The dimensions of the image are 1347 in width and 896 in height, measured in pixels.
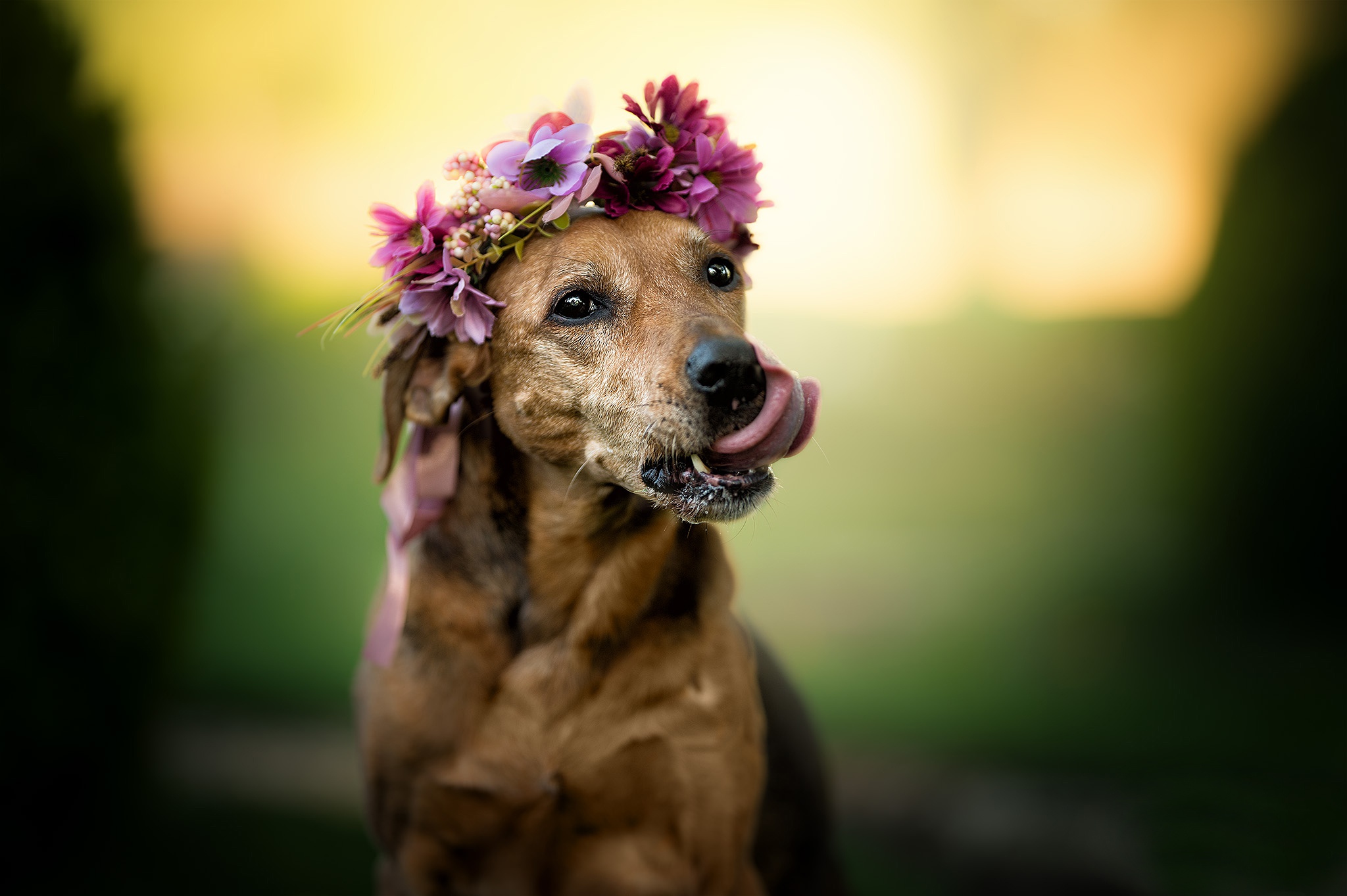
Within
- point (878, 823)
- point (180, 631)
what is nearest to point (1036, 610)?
point (878, 823)

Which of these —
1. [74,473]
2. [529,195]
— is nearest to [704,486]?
[529,195]

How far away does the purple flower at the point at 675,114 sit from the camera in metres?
2.29

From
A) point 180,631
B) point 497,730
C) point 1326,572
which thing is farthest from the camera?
point 1326,572

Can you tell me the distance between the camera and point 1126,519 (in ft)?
17.3

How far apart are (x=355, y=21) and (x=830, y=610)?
391 centimetres

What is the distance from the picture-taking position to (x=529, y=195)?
217 centimetres

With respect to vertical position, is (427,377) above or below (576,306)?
below

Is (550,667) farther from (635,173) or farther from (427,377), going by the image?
(635,173)

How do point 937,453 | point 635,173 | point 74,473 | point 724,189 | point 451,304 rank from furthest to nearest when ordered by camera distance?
point 937,453, point 74,473, point 724,189, point 635,173, point 451,304

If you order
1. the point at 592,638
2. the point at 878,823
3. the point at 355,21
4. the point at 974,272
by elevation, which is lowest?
the point at 878,823

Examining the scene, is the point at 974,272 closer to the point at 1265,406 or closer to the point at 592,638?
the point at 1265,406

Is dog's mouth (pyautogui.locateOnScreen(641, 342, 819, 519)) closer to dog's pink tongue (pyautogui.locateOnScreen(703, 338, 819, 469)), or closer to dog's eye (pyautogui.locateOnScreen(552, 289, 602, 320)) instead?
dog's pink tongue (pyautogui.locateOnScreen(703, 338, 819, 469))

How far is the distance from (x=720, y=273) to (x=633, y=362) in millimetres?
402

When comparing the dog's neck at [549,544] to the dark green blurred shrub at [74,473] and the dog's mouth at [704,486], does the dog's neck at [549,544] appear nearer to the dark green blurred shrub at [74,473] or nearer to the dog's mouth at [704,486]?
the dog's mouth at [704,486]
